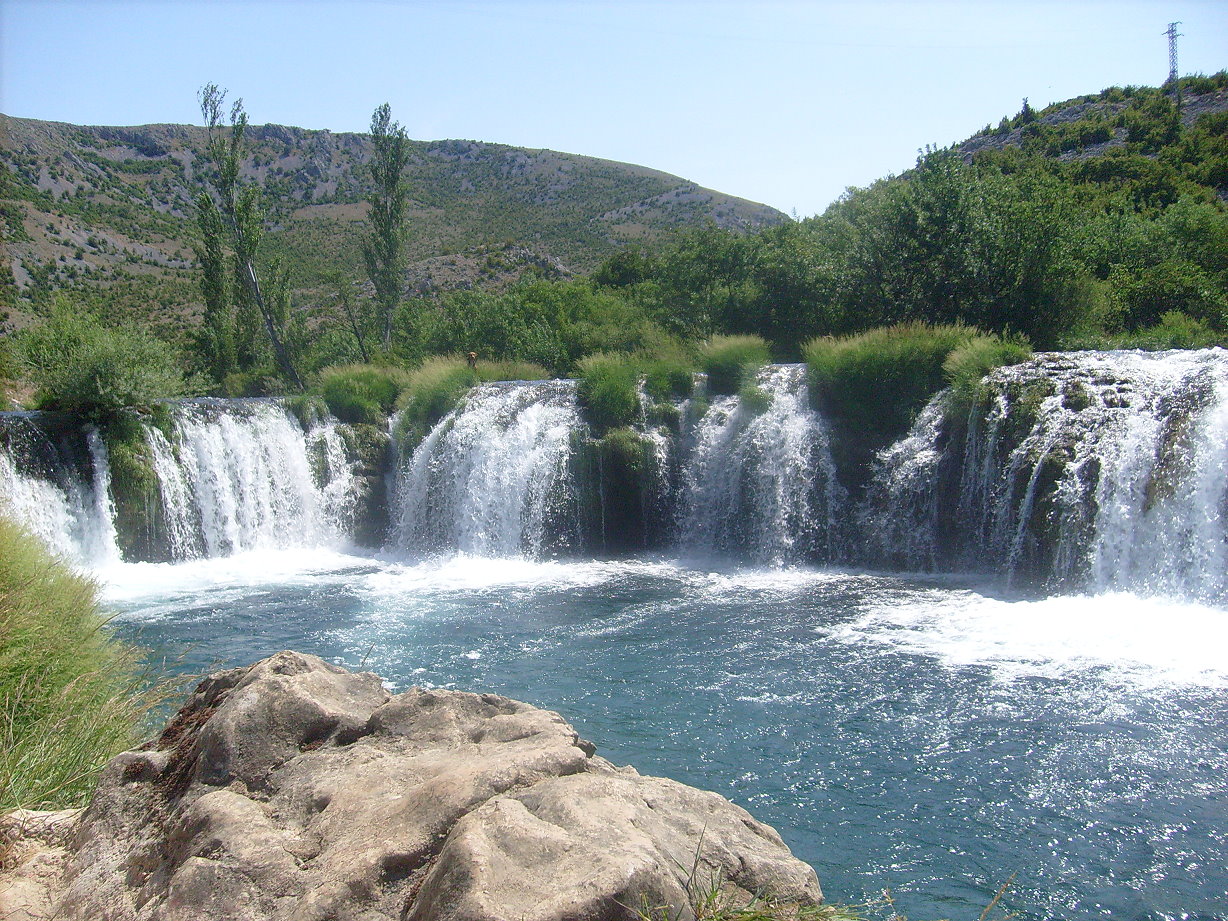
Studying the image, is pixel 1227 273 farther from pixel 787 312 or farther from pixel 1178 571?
pixel 1178 571

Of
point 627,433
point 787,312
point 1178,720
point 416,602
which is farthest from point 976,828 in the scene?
point 787,312

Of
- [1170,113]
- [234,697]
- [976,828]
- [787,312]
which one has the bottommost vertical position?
[976,828]

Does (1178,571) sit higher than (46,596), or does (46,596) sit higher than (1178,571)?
(46,596)

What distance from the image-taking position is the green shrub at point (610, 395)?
52.3ft

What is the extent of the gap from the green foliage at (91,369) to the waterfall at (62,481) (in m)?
0.61

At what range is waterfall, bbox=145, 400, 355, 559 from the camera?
15234 mm

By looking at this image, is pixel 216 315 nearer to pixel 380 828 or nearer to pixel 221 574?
pixel 221 574

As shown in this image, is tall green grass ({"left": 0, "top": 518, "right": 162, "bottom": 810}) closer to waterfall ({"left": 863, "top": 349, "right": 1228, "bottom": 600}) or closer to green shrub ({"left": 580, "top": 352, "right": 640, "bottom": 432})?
waterfall ({"left": 863, "top": 349, "right": 1228, "bottom": 600})

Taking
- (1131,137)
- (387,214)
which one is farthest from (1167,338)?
(1131,137)

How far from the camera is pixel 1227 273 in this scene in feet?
59.1

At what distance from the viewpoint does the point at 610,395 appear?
53.0 ft

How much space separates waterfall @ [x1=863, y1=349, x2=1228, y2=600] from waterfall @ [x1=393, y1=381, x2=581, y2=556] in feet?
18.5

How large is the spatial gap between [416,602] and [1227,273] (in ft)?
58.2

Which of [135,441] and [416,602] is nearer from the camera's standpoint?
[416,602]
